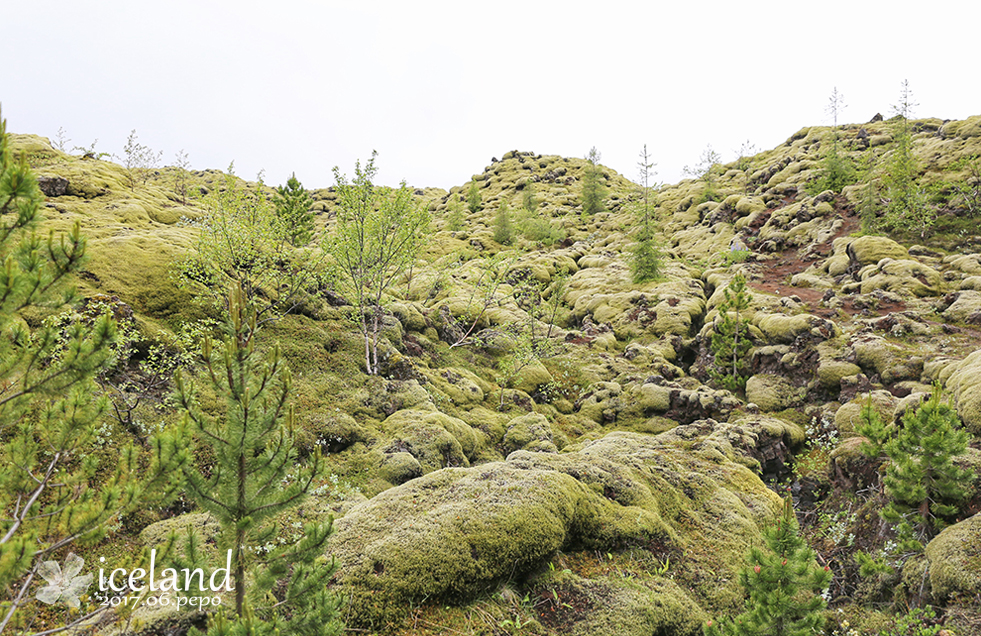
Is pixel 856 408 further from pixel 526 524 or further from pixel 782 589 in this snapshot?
pixel 526 524

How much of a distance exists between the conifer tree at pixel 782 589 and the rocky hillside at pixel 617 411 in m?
1.59

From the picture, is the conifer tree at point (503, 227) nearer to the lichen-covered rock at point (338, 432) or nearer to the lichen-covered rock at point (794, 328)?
the lichen-covered rock at point (794, 328)

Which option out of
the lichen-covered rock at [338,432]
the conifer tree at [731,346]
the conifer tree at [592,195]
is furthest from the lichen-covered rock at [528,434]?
the conifer tree at [592,195]

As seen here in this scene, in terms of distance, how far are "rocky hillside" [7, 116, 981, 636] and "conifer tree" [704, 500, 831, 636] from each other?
159 cm

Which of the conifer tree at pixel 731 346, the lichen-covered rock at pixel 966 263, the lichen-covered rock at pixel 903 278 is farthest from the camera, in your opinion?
the lichen-covered rock at pixel 966 263

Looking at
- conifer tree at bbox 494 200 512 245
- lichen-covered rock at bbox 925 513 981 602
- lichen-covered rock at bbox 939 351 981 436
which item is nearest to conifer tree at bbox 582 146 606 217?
conifer tree at bbox 494 200 512 245

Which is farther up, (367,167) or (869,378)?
(367,167)

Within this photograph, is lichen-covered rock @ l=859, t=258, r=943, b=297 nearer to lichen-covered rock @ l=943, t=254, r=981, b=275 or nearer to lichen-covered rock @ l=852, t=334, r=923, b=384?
lichen-covered rock @ l=943, t=254, r=981, b=275

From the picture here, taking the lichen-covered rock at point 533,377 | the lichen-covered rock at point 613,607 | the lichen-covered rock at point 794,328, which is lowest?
the lichen-covered rock at point 613,607

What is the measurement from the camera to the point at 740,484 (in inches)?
513

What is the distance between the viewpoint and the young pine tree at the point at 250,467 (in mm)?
3992

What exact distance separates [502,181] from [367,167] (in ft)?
286

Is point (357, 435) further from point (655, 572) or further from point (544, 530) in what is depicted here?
point (655, 572)

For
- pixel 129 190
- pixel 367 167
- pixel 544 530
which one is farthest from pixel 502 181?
pixel 544 530
